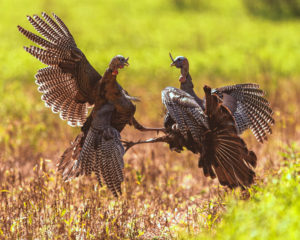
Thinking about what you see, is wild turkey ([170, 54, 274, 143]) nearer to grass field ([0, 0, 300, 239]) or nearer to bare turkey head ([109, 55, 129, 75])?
grass field ([0, 0, 300, 239])

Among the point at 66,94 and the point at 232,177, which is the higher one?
the point at 66,94

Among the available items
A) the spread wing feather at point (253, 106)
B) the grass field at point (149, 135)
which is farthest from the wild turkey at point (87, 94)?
the spread wing feather at point (253, 106)

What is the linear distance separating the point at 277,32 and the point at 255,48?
4478mm

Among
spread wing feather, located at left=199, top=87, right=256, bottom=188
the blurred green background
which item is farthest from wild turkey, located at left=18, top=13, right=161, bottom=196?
the blurred green background

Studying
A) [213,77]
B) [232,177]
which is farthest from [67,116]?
[213,77]

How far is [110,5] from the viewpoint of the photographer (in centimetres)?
2905

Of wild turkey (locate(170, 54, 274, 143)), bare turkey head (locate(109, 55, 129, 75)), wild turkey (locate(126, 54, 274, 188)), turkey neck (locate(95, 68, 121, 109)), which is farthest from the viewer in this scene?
wild turkey (locate(170, 54, 274, 143))

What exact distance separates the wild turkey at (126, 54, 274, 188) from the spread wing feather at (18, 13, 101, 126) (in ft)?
2.96

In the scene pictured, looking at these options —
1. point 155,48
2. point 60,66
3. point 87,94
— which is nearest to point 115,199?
point 87,94

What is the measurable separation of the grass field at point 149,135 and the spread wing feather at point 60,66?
388 mm

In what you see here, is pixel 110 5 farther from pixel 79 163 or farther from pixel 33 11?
pixel 79 163

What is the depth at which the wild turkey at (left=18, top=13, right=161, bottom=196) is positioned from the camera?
5016 millimetres

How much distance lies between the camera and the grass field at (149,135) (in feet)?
16.3

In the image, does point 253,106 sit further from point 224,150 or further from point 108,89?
point 108,89
